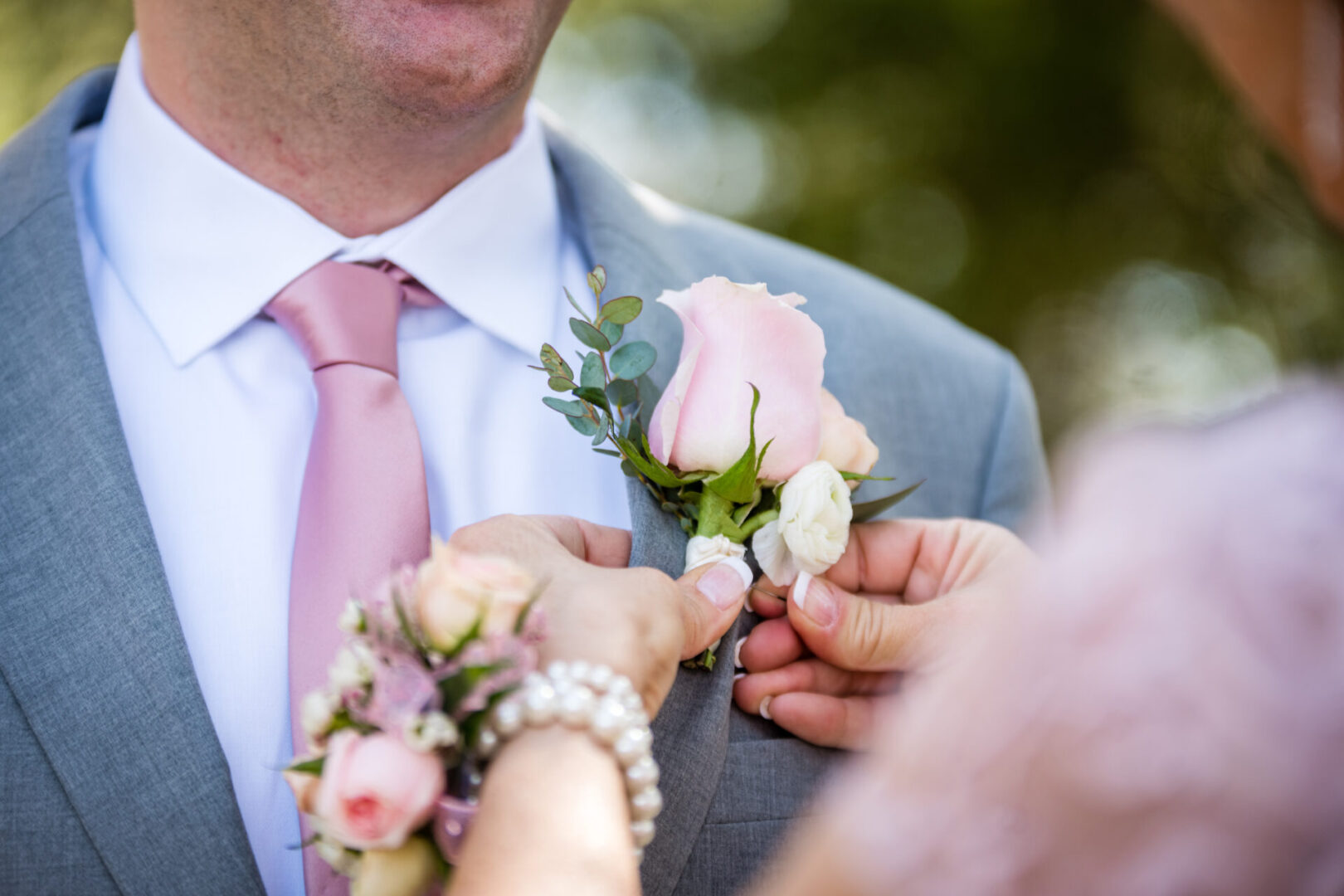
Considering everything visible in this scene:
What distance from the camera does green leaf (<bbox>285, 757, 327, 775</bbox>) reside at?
107cm

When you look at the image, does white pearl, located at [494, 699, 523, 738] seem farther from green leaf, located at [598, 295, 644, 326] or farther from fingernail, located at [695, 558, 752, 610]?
green leaf, located at [598, 295, 644, 326]

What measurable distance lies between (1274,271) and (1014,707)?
739 centimetres

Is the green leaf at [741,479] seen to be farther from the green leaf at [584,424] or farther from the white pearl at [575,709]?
the white pearl at [575,709]

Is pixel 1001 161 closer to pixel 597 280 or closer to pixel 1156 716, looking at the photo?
pixel 597 280

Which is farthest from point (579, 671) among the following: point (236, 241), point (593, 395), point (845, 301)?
point (845, 301)

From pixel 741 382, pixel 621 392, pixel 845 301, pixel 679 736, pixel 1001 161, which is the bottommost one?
pixel 1001 161

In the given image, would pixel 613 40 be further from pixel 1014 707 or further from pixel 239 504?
pixel 1014 707

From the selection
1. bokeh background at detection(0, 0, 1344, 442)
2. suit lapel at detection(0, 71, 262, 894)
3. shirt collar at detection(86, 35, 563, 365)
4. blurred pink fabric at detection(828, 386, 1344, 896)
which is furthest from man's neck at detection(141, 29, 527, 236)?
bokeh background at detection(0, 0, 1344, 442)

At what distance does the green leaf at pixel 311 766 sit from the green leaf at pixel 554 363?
0.60 metres

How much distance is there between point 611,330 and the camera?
1.53m

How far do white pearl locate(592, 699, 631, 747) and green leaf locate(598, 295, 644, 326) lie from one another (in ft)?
1.94

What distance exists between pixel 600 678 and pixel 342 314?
91 cm

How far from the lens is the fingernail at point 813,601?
146 centimetres

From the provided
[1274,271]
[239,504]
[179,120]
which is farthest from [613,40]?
[239,504]
